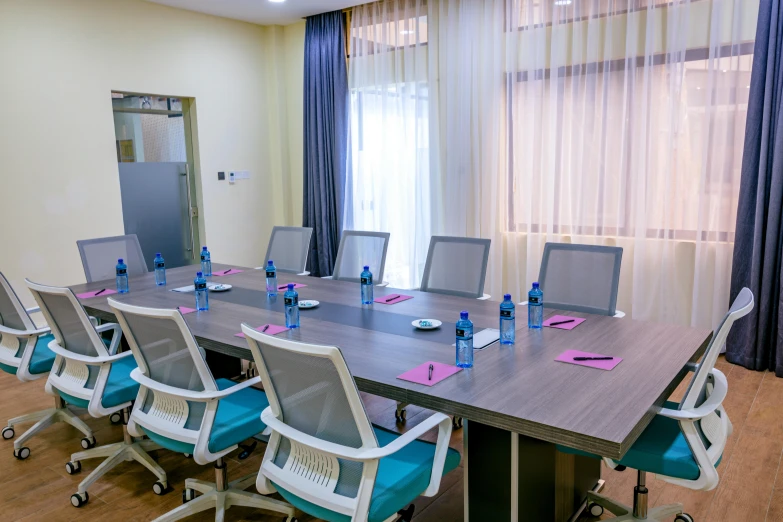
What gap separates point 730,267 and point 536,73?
2.21 meters

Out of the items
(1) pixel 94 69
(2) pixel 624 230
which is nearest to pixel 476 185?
(2) pixel 624 230

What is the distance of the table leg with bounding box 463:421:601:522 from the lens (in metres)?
2.16

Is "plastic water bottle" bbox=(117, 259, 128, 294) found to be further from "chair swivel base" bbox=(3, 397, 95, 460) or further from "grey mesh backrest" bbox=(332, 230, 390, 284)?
"grey mesh backrest" bbox=(332, 230, 390, 284)

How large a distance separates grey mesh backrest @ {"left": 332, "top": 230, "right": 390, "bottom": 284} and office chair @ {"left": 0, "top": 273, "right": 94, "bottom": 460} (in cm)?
188

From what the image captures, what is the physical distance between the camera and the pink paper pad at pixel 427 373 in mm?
2160

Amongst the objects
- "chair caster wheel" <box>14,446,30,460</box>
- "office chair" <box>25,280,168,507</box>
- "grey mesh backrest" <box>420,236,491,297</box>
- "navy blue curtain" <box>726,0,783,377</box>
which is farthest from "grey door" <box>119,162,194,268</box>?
"navy blue curtain" <box>726,0,783,377</box>

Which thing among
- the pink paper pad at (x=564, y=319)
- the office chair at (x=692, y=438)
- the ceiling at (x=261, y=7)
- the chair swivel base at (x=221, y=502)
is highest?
the ceiling at (x=261, y=7)

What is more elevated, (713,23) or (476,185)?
(713,23)

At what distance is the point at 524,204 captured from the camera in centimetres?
546

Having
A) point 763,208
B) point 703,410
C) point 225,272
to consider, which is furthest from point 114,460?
point 763,208

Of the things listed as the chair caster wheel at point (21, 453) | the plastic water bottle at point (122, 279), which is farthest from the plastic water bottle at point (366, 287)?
the chair caster wheel at point (21, 453)

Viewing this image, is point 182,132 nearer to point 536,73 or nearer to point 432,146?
point 432,146

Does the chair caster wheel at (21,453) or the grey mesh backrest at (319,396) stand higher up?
the grey mesh backrest at (319,396)

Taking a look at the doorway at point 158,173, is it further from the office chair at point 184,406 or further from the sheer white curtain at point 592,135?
the office chair at point 184,406
